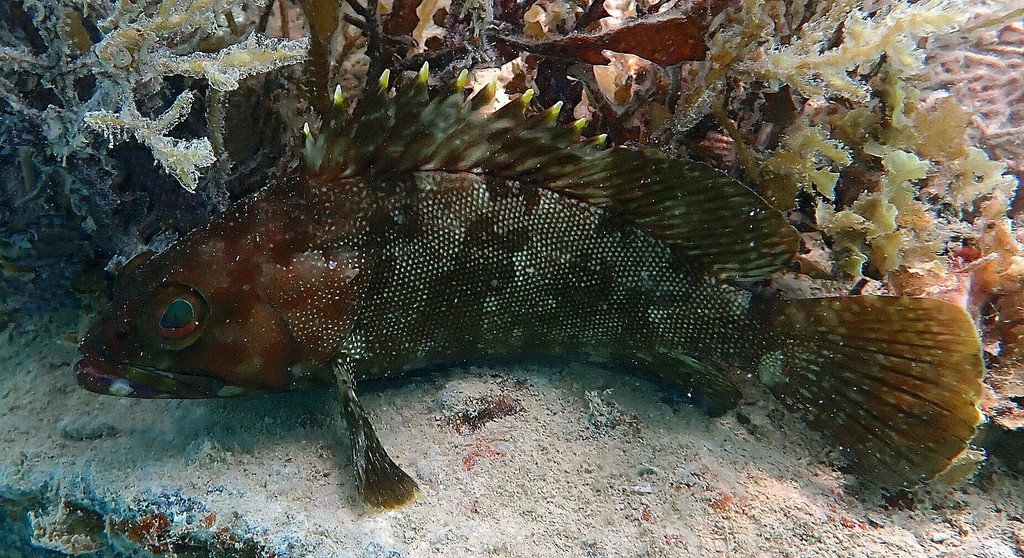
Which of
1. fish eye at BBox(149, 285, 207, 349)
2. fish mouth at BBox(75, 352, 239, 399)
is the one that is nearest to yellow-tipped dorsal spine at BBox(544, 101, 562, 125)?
fish eye at BBox(149, 285, 207, 349)

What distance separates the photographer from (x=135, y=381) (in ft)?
8.71

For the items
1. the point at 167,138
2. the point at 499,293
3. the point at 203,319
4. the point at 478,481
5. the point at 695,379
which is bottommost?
the point at 478,481

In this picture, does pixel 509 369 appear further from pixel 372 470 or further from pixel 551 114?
pixel 551 114

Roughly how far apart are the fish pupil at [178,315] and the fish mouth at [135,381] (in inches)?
10.2

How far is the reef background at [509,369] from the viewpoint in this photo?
8.47 ft

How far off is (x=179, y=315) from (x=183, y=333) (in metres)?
0.09

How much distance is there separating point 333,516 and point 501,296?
Answer: 4.45 feet

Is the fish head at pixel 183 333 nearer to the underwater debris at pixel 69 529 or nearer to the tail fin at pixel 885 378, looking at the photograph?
the underwater debris at pixel 69 529

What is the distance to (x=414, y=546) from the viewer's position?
8.04ft

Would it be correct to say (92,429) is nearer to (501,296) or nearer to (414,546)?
(414,546)

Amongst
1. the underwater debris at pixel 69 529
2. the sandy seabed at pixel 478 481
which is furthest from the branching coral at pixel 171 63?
the underwater debris at pixel 69 529

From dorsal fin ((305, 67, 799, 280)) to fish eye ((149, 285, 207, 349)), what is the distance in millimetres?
872

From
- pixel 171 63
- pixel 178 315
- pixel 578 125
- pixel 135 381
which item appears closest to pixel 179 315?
pixel 178 315

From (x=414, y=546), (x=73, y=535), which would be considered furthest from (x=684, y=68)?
(x=73, y=535)
